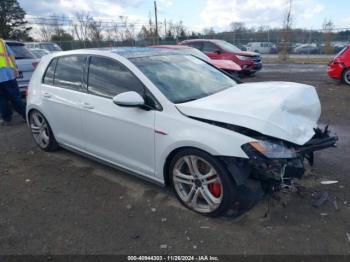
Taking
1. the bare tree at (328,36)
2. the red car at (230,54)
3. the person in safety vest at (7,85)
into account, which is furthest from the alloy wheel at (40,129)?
the bare tree at (328,36)

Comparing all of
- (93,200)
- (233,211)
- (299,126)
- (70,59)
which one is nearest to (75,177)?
(93,200)

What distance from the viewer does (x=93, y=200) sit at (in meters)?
3.77

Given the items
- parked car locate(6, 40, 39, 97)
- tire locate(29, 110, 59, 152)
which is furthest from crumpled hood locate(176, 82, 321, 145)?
parked car locate(6, 40, 39, 97)

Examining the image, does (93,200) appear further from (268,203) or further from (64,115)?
(268,203)

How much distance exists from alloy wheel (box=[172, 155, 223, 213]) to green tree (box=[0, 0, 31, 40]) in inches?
1751

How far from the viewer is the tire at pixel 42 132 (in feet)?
16.8

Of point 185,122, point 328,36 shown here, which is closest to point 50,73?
point 185,122

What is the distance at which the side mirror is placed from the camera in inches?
132

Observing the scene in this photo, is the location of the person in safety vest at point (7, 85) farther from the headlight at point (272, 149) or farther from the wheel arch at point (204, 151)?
the headlight at point (272, 149)

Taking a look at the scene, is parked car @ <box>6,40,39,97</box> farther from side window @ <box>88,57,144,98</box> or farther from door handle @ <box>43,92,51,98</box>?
side window @ <box>88,57,144,98</box>

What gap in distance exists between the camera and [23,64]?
316 inches

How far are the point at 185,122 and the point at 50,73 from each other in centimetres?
275

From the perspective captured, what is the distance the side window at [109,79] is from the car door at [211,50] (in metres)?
10.5

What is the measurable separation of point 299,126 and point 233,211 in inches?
42.0
